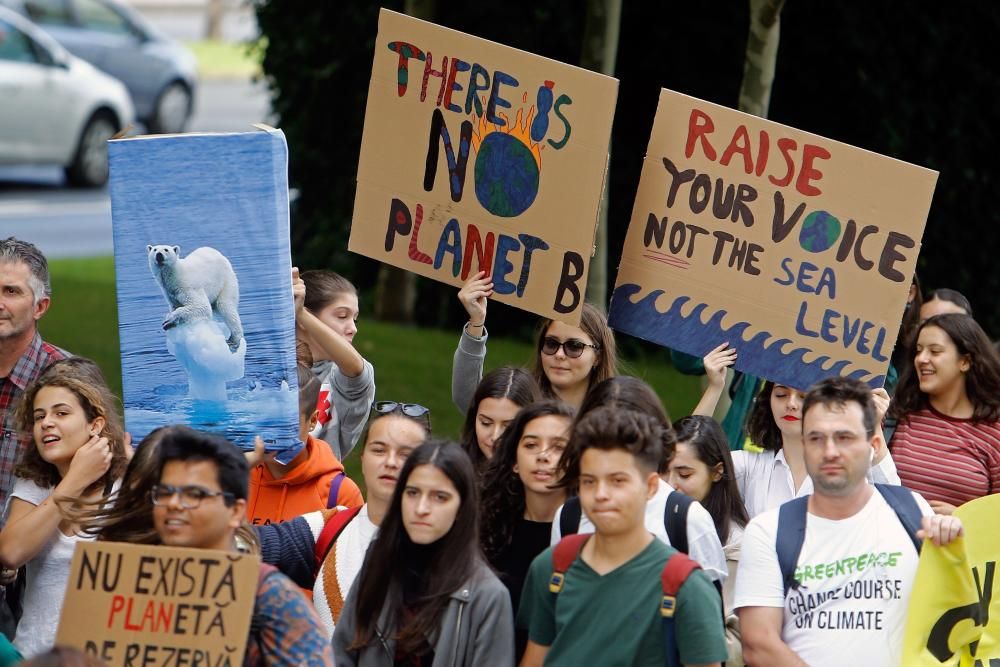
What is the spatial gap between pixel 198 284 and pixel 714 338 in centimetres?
195

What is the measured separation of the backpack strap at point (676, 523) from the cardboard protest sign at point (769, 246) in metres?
1.14

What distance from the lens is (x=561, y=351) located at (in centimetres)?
632

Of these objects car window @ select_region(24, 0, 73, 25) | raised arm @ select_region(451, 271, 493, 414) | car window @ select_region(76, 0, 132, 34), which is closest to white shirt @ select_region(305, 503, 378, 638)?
raised arm @ select_region(451, 271, 493, 414)

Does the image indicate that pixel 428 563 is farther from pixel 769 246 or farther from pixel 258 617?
pixel 769 246

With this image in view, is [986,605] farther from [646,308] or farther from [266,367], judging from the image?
[266,367]

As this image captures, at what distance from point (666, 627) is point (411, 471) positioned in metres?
0.89

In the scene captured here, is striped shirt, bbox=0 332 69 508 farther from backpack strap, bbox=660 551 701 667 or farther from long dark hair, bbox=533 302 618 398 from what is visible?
backpack strap, bbox=660 551 701 667

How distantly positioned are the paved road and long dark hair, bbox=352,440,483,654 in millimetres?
9999

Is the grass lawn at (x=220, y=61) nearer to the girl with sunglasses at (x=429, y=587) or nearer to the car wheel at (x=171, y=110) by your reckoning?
the car wheel at (x=171, y=110)

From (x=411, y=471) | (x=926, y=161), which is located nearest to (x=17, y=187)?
(x=926, y=161)

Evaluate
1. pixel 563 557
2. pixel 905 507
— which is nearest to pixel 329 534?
pixel 563 557

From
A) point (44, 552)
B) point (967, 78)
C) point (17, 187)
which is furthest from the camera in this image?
point (17, 187)

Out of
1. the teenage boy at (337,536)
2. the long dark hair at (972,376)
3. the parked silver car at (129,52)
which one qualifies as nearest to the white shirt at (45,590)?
the teenage boy at (337,536)

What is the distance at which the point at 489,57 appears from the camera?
6.22m
